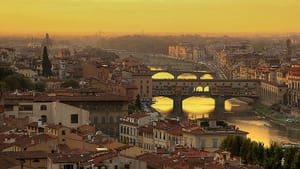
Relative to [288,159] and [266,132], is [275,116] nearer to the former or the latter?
[266,132]

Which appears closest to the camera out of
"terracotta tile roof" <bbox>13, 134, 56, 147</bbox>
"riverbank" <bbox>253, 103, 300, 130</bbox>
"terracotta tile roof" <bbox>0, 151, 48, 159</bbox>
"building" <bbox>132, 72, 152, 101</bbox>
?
"terracotta tile roof" <bbox>0, 151, 48, 159</bbox>

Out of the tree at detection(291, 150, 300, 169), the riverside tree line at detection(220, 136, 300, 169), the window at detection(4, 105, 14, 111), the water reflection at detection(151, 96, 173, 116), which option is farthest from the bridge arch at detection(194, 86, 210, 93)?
the tree at detection(291, 150, 300, 169)

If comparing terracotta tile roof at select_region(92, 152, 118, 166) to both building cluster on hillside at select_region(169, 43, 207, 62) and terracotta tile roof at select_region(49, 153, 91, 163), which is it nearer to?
terracotta tile roof at select_region(49, 153, 91, 163)

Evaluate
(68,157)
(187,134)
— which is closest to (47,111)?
(187,134)

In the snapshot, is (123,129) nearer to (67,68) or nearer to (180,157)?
(180,157)

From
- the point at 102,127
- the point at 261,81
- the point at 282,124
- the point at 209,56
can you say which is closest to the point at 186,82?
the point at 261,81
